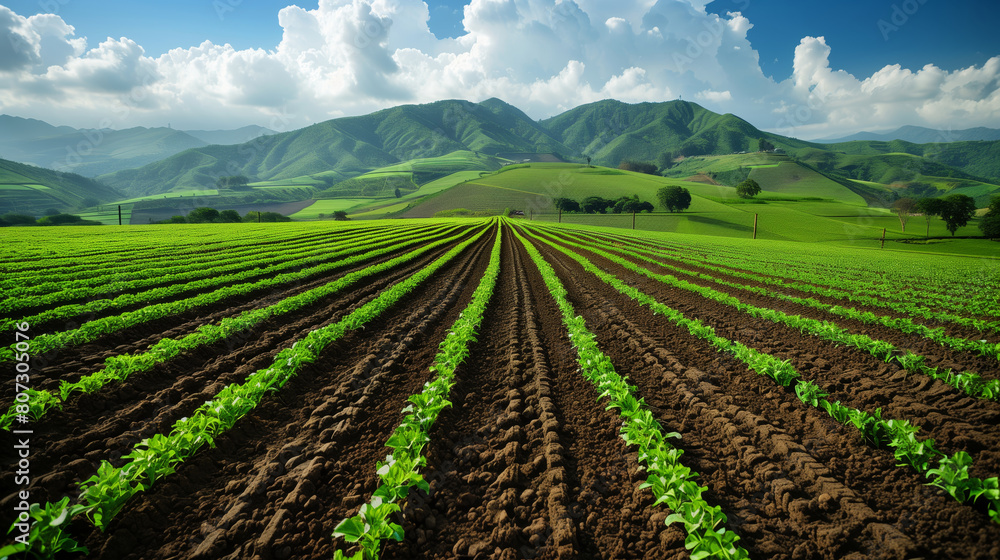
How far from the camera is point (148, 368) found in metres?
7.36

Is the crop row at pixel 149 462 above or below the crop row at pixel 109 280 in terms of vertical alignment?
below

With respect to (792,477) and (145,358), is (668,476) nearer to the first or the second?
(792,477)

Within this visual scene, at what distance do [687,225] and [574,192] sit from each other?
158ft

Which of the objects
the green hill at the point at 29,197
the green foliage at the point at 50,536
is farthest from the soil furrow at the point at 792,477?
the green hill at the point at 29,197

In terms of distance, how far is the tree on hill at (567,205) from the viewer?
363 feet

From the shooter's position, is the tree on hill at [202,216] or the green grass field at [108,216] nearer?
the tree on hill at [202,216]

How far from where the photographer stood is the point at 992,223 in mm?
60500

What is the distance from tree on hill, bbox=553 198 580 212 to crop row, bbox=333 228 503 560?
10577 cm

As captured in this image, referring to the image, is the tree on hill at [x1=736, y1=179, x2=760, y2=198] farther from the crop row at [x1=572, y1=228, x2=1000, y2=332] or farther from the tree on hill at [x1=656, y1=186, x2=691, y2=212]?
the crop row at [x1=572, y1=228, x2=1000, y2=332]

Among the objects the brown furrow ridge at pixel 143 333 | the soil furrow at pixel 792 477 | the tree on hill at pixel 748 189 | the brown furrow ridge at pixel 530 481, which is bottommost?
the brown furrow ridge at pixel 530 481

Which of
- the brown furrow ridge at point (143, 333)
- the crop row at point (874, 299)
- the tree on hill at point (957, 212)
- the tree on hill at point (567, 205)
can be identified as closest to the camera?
the brown furrow ridge at point (143, 333)

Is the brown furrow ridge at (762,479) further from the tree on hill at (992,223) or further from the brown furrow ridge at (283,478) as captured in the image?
the tree on hill at (992,223)

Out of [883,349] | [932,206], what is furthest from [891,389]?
[932,206]

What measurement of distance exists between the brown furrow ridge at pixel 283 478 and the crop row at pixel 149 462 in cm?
19
